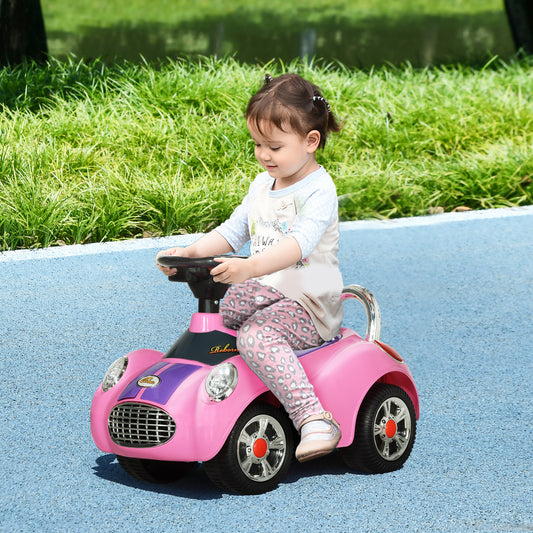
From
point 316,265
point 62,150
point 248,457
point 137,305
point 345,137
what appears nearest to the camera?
point 248,457

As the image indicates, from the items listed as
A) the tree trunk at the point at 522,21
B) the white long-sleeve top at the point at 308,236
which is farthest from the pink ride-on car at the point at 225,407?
the tree trunk at the point at 522,21

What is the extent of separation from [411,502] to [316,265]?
906mm

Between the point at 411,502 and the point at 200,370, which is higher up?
the point at 200,370

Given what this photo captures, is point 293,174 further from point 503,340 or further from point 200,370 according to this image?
point 503,340

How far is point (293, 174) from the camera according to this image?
3697 millimetres

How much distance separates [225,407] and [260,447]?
220mm

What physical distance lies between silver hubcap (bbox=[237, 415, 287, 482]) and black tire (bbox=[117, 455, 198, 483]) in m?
0.39

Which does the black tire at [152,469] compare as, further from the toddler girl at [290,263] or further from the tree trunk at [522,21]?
the tree trunk at [522,21]

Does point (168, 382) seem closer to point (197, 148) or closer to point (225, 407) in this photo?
point (225, 407)

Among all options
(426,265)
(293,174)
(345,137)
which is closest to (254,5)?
(345,137)

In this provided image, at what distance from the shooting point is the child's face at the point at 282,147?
3.56 metres

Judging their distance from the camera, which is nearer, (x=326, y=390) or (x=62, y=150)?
(x=326, y=390)

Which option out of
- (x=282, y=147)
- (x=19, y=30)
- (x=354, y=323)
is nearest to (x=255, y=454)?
(x=282, y=147)

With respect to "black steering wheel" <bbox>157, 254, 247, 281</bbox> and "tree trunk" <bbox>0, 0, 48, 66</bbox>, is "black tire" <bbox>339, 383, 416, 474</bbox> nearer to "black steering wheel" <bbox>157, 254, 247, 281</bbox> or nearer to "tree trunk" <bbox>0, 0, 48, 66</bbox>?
"black steering wheel" <bbox>157, 254, 247, 281</bbox>
